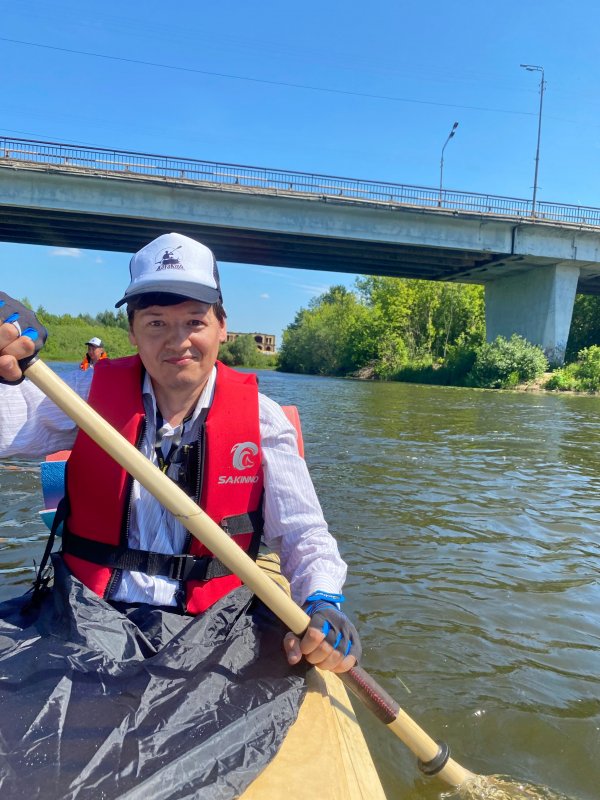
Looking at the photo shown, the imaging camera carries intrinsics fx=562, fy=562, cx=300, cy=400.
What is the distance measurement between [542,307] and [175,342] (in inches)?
1108

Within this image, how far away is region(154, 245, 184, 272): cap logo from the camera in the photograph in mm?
1817

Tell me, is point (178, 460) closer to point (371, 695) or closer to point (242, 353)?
point (371, 695)

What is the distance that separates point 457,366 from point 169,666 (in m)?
30.6

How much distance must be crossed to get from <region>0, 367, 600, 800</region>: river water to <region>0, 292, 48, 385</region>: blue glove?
1801mm

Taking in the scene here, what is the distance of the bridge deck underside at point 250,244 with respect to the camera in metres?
23.9

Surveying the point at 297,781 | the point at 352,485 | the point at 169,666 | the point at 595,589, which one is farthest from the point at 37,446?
the point at 352,485

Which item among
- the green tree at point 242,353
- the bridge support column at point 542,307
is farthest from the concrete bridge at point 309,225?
the green tree at point 242,353

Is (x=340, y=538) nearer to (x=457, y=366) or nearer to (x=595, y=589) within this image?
(x=595, y=589)

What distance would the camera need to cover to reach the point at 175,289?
1.75 m

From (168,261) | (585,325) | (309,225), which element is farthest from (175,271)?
(585,325)

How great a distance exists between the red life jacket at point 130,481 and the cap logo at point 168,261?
0.35 m

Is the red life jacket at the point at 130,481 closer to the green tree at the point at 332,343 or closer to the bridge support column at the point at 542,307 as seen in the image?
the bridge support column at the point at 542,307

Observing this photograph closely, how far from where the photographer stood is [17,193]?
21.4 meters

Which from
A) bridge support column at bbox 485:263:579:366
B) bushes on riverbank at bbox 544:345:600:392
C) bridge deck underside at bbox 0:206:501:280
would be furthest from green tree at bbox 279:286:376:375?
bushes on riverbank at bbox 544:345:600:392
